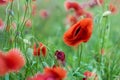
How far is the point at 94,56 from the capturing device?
2.49m

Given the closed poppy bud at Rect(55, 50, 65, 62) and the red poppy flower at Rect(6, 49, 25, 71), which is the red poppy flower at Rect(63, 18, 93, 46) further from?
the red poppy flower at Rect(6, 49, 25, 71)

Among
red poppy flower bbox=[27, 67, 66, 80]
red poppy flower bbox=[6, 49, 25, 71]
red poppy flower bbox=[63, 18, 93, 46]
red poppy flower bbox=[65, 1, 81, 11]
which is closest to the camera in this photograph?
red poppy flower bbox=[6, 49, 25, 71]

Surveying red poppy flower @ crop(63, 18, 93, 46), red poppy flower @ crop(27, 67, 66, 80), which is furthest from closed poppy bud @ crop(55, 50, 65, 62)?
red poppy flower @ crop(27, 67, 66, 80)

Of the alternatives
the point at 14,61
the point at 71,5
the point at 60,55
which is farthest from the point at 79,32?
the point at 71,5

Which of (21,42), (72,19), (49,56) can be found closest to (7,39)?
(21,42)

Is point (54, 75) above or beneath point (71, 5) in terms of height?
beneath

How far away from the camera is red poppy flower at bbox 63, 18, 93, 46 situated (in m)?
1.74

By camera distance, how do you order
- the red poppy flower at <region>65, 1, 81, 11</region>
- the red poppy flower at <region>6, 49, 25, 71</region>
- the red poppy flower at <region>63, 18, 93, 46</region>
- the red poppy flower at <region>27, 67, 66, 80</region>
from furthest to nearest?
the red poppy flower at <region>65, 1, 81, 11</region>
the red poppy flower at <region>63, 18, 93, 46</region>
the red poppy flower at <region>27, 67, 66, 80</region>
the red poppy flower at <region>6, 49, 25, 71</region>

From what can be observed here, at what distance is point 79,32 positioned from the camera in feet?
5.74

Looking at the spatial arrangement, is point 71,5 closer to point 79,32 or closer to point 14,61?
point 79,32

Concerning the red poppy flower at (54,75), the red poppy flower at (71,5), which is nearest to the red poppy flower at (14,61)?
the red poppy flower at (54,75)

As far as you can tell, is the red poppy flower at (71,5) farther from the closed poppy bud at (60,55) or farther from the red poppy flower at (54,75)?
the red poppy flower at (54,75)

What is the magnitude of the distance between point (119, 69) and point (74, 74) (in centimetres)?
39

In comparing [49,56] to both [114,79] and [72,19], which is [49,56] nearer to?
[114,79]
